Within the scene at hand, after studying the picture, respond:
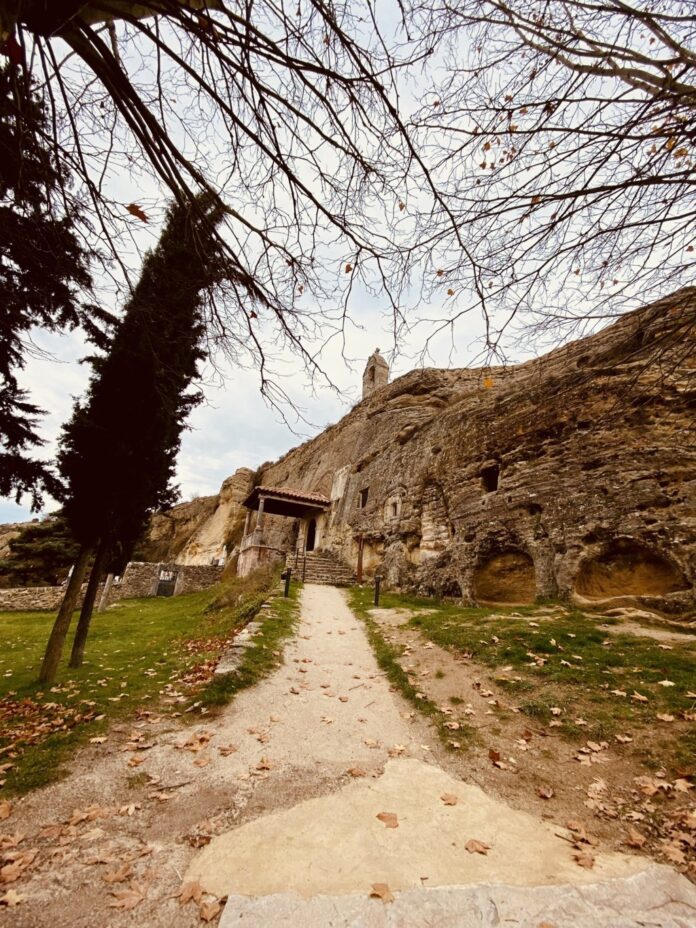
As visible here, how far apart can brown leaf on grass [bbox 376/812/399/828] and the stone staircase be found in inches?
577

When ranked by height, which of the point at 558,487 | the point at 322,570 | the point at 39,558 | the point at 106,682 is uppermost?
the point at 558,487

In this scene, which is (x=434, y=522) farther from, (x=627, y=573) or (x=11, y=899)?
(x=11, y=899)

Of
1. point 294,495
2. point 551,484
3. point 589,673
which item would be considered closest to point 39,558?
point 294,495

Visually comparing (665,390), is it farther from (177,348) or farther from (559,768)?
(177,348)

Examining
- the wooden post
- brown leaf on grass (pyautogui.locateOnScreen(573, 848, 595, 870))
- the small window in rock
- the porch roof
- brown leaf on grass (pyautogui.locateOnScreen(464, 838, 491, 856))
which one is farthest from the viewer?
the porch roof

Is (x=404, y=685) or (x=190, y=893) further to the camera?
(x=404, y=685)

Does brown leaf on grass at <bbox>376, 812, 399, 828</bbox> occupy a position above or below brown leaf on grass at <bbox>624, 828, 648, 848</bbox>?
below

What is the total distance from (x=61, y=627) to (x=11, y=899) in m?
5.37

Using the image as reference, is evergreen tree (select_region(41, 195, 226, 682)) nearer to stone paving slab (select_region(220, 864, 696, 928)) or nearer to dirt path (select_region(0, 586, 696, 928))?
dirt path (select_region(0, 586, 696, 928))

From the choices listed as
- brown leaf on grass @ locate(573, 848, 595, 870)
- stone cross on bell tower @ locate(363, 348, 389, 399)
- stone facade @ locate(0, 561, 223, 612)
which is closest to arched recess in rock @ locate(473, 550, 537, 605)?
brown leaf on grass @ locate(573, 848, 595, 870)

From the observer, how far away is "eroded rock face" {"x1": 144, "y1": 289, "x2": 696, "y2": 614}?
8734 millimetres

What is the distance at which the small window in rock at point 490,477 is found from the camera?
13.5 metres

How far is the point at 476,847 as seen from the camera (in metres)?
2.71

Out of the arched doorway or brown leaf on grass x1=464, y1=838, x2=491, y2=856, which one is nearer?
brown leaf on grass x1=464, y1=838, x2=491, y2=856
